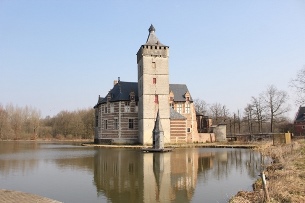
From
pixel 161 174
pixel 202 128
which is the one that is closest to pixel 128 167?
pixel 161 174

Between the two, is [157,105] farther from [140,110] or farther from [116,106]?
[116,106]

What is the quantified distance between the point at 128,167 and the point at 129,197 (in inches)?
294

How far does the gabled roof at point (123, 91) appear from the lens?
42228 millimetres

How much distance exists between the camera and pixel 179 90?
4562 cm

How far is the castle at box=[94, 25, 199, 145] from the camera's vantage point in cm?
3934

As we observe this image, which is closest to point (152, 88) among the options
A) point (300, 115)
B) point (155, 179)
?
point (155, 179)

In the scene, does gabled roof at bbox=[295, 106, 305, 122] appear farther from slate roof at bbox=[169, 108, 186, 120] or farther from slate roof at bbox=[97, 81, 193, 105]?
slate roof at bbox=[169, 108, 186, 120]

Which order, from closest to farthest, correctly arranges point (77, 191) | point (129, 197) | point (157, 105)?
point (129, 197)
point (77, 191)
point (157, 105)

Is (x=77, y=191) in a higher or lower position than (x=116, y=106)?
lower

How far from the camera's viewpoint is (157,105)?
39375mm

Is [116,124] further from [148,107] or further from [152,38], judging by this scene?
[152,38]

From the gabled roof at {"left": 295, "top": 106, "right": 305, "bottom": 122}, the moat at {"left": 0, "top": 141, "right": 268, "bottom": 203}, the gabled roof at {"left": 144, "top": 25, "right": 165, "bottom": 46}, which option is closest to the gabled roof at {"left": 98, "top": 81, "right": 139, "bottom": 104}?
the gabled roof at {"left": 144, "top": 25, "right": 165, "bottom": 46}

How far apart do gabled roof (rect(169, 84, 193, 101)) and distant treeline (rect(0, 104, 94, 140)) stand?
1363 inches

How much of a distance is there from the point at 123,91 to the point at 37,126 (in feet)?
152
